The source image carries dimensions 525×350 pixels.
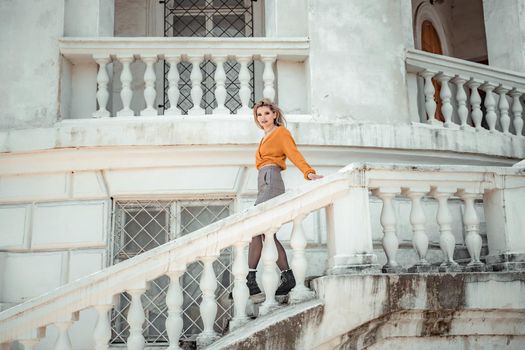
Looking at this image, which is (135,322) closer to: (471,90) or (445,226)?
(445,226)

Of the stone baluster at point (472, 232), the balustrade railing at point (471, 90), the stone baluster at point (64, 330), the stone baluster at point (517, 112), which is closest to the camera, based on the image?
→ the stone baluster at point (64, 330)

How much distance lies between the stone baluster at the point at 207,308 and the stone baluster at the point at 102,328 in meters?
0.66

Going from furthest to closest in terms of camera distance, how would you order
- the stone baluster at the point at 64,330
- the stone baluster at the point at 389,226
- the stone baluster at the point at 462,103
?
the stone baluster at the point at 462,103
the stone baluster at the point at 389,226
the stone baluster at the point at 64,330

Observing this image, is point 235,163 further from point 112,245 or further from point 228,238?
point 228,238

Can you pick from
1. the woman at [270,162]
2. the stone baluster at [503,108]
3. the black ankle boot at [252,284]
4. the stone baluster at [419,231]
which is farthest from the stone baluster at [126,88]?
the stone baluster at [503,108]

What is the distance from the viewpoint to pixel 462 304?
525cm

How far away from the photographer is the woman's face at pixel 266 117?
610 centimetres

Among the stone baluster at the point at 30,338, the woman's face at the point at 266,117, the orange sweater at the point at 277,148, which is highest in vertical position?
the woman's face at the point at 266,117

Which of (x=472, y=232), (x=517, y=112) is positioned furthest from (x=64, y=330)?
(x=517, y=112)

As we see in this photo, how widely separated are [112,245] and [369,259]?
125 inches

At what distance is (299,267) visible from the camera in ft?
17.3

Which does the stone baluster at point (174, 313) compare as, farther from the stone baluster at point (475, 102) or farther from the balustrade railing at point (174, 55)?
the stone baluster at point (475, 102)

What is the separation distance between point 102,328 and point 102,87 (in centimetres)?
340

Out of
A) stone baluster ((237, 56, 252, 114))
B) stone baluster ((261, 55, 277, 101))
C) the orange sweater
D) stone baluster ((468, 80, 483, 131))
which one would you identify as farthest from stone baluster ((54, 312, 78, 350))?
stone baluster ((468, 80, 483, 131))
